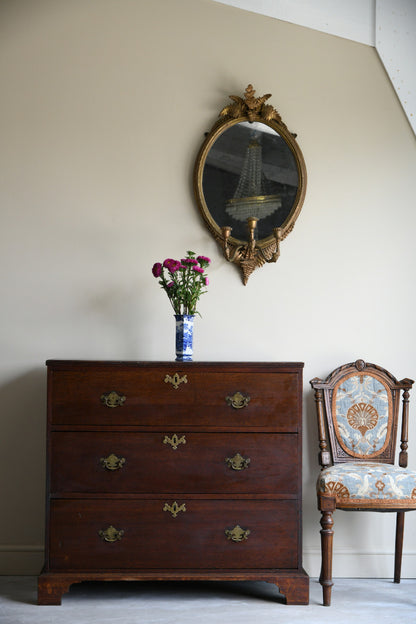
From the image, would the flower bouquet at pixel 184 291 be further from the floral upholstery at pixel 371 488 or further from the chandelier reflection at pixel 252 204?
the floral upholstery at pixel 371 488

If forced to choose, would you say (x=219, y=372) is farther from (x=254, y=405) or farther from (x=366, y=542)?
(x=366, y=542)

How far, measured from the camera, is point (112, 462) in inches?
114

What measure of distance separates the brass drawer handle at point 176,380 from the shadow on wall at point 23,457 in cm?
92

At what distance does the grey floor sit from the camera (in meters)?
2.70

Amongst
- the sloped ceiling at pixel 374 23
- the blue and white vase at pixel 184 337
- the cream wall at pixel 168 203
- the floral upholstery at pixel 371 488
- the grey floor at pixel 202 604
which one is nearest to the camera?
the grey floor at pixel 202 604

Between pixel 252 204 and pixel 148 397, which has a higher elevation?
pixel 252 204

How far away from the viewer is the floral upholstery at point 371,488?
9.33 ft

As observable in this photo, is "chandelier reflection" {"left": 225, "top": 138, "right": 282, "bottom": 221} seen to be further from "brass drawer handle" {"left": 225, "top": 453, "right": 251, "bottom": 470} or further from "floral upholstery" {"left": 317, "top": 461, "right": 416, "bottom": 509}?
"floral upholstery" {"left": 317, "top": 461, "right": 416, "bottom": 509}

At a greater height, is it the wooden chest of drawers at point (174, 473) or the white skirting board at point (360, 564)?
the wooden chest of drawers at point (174, 473)

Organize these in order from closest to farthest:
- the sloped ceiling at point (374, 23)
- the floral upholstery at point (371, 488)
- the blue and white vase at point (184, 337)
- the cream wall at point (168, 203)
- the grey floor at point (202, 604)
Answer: the grey floor at point (202, 604)
the floral upholstery at point (371, 488)
the blue and white vase at point (184, 337)
the cream wall at point (168, 203)
the sloped ceiling at point (374, 23)

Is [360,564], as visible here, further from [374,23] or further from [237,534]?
[374,23]

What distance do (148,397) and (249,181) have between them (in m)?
1.39

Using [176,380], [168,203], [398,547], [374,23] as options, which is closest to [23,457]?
[176,380]

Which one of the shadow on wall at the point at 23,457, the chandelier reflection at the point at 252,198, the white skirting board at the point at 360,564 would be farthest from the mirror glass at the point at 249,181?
the white skirting board at the point at 360,564
